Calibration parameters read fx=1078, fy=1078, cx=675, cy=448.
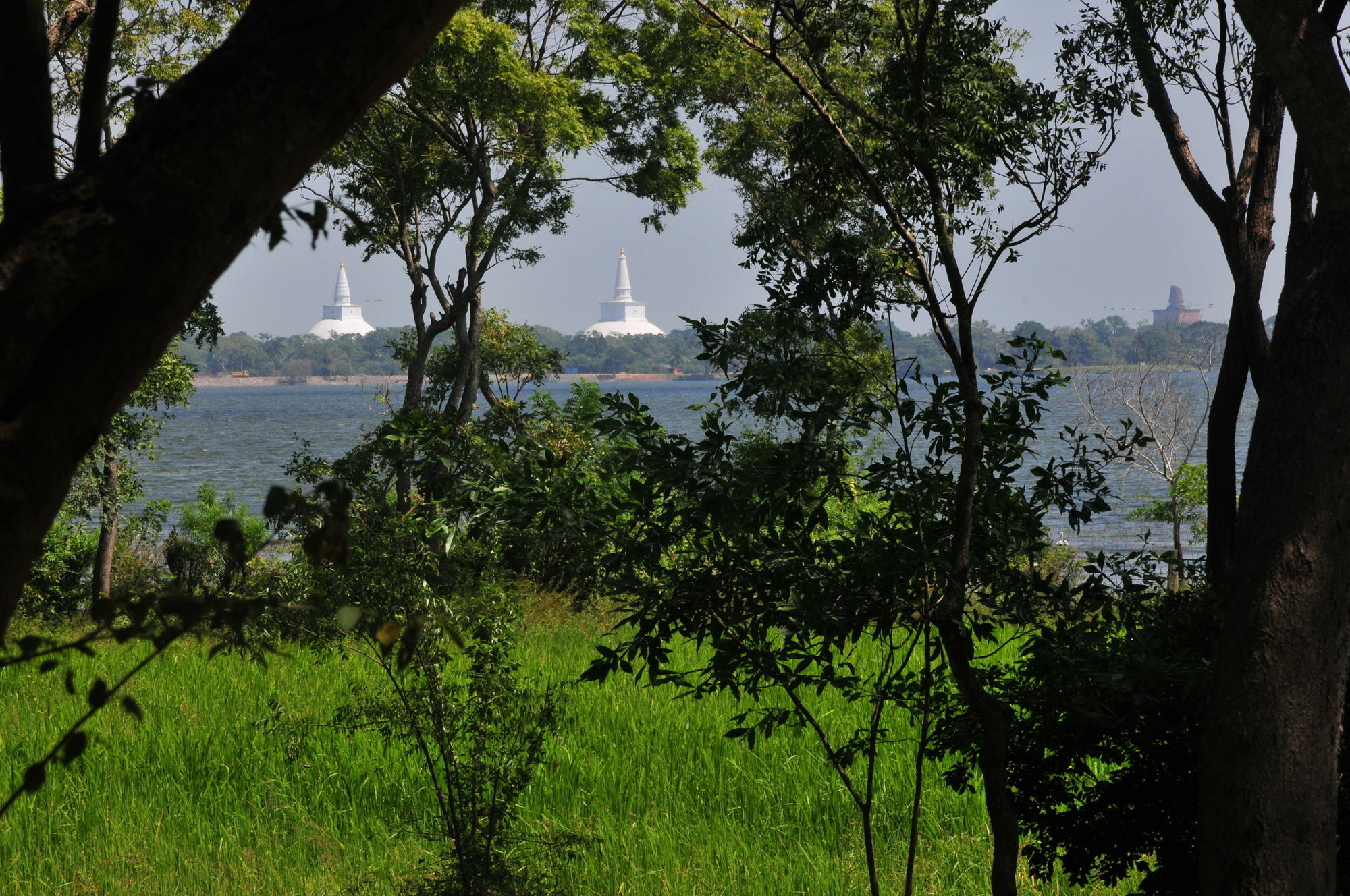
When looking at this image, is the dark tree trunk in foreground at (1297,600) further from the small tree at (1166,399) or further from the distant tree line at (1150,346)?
the small tree at (1166,399)

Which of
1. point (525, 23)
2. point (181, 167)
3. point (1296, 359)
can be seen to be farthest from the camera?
point (525, 23)

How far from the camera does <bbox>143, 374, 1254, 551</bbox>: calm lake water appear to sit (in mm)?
24031

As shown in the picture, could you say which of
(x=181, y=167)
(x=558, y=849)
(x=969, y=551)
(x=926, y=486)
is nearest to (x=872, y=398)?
(x=926, y=486)

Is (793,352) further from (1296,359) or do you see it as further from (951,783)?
(951,783)

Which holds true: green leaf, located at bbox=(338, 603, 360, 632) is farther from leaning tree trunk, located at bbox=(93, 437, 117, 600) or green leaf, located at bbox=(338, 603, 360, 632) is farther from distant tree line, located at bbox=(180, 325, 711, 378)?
distant tree line, located at bbox=(180, 325, 711, 378)

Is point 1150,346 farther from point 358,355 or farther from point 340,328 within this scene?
point 340,328

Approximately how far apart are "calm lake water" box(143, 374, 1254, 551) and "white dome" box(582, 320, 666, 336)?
748 cm

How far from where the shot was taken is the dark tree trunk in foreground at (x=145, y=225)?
38.7 inches

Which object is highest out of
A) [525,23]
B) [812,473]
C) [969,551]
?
[525,23]

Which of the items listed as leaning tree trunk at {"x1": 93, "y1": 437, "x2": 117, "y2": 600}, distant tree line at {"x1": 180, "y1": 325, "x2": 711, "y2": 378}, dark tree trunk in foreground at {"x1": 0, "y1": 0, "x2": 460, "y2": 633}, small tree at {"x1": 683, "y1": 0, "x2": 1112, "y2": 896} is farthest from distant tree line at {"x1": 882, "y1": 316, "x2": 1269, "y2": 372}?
distant tree line at {"x1": 180, "y1": 325, "x2": 711, "y2": 378}

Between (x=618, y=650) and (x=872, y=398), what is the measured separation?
105 cm

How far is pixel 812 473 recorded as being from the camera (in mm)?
2889

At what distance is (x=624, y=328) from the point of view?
10888 centimetres

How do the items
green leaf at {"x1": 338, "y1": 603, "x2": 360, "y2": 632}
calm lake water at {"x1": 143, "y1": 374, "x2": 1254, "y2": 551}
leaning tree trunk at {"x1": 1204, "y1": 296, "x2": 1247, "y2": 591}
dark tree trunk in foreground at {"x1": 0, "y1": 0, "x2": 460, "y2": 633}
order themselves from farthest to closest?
calm lake water at {"x1": 143, "y1": 374, "x2": 1254, "y2": 551} < leaning tree trunk at {"x1": 1204, "y1": 296, "x2": 1247, "y2": 591} < green leaf at {"x1": 338, "y1": 603, "x2": 360, "y2": 632} < dark tree trunk in foreground at {"x1": 0, "y1": 0, "x2": 460, "y2": 633}
